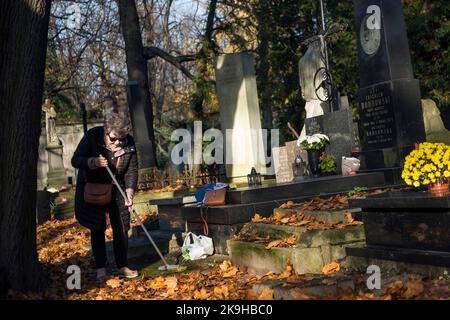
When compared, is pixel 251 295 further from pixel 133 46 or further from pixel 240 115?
pixel 133 46

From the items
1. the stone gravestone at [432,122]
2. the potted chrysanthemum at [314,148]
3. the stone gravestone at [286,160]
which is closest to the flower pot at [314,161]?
the potted chrysanthemum at [314,148]

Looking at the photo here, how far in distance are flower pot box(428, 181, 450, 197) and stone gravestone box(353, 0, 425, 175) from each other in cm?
449

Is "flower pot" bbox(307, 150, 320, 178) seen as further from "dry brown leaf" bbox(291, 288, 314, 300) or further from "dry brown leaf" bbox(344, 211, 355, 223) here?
"dry brown leaf" bbox(291, 288, 314, 300)

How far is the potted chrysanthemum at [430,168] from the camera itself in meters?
5.38

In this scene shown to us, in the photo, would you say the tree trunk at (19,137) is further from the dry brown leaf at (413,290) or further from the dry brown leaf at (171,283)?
the dry brown leaf at (413,290)

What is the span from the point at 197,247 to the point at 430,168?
3671 mm

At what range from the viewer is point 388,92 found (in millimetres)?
10336

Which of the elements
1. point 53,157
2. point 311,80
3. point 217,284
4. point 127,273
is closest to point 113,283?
point 127,273

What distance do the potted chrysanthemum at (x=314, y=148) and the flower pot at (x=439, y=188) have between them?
6.29m

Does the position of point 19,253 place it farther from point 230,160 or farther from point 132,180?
point 230,160

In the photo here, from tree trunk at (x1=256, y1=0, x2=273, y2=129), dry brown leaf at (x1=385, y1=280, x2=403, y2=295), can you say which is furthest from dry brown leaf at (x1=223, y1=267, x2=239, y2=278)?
tree trunk at (x1=256, y1=0, x2=273, y2=129)

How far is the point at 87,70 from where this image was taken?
116 ft

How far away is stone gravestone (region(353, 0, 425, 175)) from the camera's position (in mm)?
10180

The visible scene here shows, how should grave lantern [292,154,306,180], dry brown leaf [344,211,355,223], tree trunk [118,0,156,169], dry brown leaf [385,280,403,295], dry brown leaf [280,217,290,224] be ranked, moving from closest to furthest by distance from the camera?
dry brown leaf [385,280,403,295] < dry brown leaf [344,211,355,223] < dry brown leaf [280,217,290,224] < grave lantern [292,154,306,180] < tree trunk [118,0,156,169]
